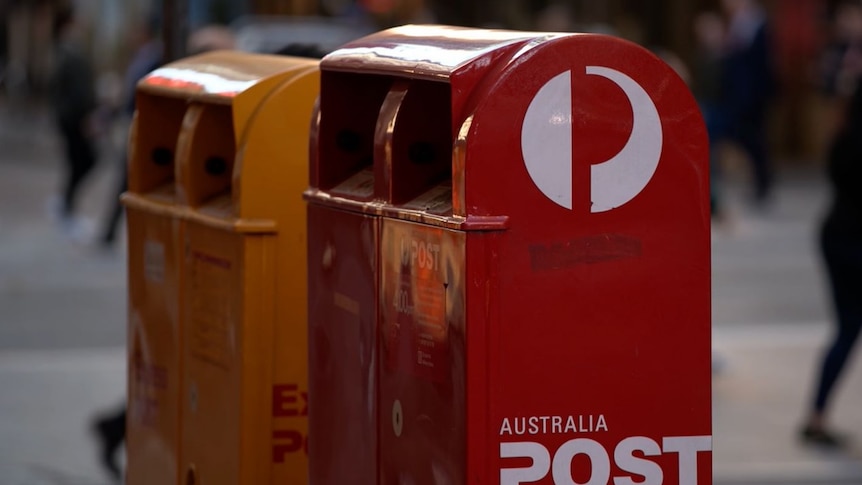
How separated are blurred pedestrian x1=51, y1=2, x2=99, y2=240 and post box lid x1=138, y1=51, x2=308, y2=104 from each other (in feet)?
34.2

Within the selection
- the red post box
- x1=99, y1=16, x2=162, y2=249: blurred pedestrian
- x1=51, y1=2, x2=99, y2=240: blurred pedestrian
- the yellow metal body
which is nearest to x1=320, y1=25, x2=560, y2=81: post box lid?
the red post box

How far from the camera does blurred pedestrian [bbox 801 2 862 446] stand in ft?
26.1

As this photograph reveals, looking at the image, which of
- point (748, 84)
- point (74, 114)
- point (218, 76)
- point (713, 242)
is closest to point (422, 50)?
point (218, 76)

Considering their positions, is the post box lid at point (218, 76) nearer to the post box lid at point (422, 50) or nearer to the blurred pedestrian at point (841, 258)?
the post box lid at point (422, 50)

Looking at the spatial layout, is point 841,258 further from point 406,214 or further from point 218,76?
point 406,214

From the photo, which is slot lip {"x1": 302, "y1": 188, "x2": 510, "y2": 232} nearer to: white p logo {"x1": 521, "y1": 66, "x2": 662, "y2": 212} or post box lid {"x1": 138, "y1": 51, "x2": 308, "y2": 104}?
white p logo {"x1": 521, "y1": 66, "x2": 662, "y2": 212}

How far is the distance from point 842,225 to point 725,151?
15012 mm

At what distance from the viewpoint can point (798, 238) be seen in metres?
16.3

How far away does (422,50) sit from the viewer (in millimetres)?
4129

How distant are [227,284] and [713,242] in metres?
11.1

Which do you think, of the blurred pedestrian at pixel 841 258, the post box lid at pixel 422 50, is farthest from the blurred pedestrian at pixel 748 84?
the post box lid at pixel 422 50

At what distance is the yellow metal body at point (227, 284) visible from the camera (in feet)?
16.1

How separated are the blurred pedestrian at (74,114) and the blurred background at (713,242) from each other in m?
0.09

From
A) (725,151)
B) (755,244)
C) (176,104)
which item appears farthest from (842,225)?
(725,151)
